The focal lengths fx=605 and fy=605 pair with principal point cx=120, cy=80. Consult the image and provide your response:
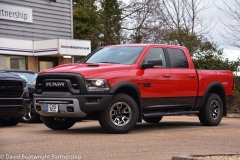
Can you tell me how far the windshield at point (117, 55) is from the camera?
42.1 feet

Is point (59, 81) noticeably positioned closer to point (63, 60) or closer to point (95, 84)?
point (95, 84)

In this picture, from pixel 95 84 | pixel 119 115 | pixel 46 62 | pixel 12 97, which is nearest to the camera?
pixel 95 84

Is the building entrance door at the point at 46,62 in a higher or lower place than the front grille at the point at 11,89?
higher

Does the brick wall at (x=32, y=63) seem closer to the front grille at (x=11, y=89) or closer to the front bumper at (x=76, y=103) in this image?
the front grille at (x=11, y=89)

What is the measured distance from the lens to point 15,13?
83.3 feet

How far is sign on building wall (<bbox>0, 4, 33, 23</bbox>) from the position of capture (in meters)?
24.8

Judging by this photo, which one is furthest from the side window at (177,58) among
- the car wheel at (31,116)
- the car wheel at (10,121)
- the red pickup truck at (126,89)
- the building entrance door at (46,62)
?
the building entrance door at (46,62)

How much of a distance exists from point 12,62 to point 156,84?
44.4 ft

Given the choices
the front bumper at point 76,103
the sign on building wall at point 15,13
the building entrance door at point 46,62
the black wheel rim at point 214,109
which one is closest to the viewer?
the front bumper at point 76,103

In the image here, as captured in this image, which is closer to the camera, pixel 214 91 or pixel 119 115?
pixel 119 115

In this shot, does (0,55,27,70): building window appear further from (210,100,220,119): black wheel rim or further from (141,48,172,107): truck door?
(141,48,172,107): truck door

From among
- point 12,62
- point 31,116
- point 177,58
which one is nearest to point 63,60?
point 12,62

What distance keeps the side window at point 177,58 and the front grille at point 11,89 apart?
3.72 metres

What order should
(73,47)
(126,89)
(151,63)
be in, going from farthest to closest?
1. (73,47)
2. (151,63)
3. (126,89)
